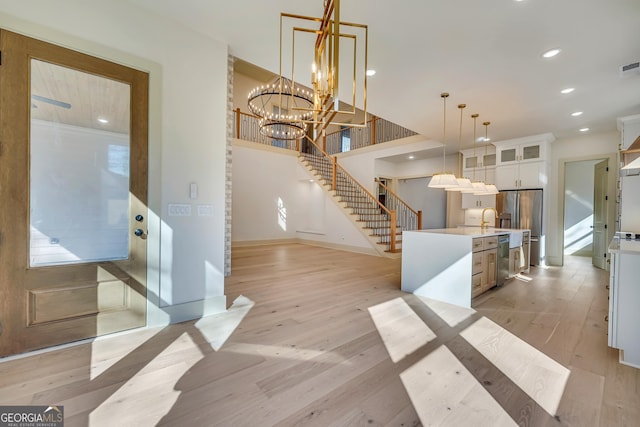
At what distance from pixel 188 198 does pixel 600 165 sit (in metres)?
7.96

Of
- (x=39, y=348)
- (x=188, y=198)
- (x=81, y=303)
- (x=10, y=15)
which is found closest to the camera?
(x=10, y=15)

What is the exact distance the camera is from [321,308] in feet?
10.3

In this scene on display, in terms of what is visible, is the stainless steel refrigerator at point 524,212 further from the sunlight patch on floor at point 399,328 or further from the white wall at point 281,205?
the sunlight patch on floor at point 399,328

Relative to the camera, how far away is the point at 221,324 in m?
2.64

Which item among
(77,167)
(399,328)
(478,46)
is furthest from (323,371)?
(478,46)

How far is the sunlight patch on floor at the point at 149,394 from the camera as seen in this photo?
1.43 metres

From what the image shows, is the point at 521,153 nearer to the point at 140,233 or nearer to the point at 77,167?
the point at 140,233

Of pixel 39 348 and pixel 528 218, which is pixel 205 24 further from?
pixel 528 218

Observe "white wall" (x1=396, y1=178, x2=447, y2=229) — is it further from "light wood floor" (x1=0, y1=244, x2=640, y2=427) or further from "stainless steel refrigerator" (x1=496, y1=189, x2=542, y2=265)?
"light wood floor" (x1=0, y1=244, x2=640, y2=427)

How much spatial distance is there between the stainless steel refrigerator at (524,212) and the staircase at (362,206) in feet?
8.02

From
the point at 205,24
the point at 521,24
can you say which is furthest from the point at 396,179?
the point at 205,24

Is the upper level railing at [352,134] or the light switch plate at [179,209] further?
the upper level railing at [352,134]

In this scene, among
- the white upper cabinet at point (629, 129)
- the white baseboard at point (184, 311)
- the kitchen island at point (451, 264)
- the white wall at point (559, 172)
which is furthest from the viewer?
the white wall at point (559, 172)

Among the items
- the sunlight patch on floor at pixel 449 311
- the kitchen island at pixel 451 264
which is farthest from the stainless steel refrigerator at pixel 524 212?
the sunlight patch on floor at pixel 449 311
